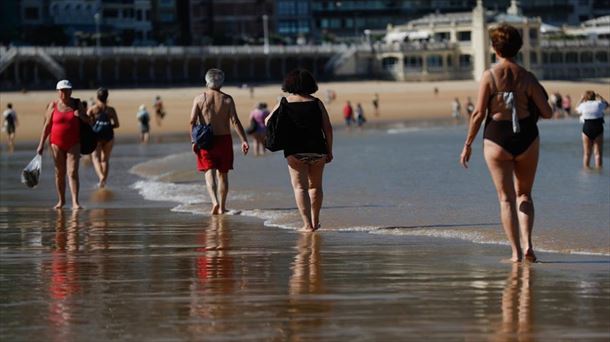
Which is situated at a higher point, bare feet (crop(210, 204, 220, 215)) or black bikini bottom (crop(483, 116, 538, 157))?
black bikini bottom (crop(483, 116, 538, 157))

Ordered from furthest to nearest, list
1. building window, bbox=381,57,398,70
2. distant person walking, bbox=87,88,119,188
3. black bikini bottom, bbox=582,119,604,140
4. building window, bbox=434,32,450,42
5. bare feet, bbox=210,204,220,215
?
building window, bbox=434,32,450,42
building window, bbox=381,57,398,70
black bikini bottom, bbox=582,119,604,140
distant person walking, bbox=87,88,119,188
bare feet, bbox=210,204,220,215

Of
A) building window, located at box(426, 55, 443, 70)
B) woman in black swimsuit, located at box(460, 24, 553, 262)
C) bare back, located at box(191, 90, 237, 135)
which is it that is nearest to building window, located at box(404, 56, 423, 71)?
building window, located at box(426, 55, 443, 70)

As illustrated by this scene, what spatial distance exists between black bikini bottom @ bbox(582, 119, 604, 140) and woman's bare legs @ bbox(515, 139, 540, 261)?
43.1 ft


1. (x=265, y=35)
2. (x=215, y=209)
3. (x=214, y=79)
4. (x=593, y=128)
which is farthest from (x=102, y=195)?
(x=265, y=35)

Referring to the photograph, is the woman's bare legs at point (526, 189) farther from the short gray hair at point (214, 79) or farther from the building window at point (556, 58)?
the building window at point (556, 58)

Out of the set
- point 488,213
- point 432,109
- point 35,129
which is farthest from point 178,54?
point 488,213

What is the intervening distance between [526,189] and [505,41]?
0.98 metres

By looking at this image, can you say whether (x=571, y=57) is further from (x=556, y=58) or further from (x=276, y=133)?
(x=276, y=133)

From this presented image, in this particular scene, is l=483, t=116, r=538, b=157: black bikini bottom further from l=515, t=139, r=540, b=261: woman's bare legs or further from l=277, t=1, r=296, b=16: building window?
l=277, t=1, r=296, b=16: building window

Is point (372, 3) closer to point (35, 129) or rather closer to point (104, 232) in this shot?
point (35, 129)

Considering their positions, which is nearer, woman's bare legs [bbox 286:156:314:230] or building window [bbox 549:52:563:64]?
woman's bare legs [bbox 286:156:314:230]

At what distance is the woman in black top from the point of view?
43.2 feet

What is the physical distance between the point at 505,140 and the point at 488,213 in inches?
195

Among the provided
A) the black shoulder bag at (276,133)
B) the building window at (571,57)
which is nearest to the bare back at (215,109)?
the black shoulder bag at (276,133)
